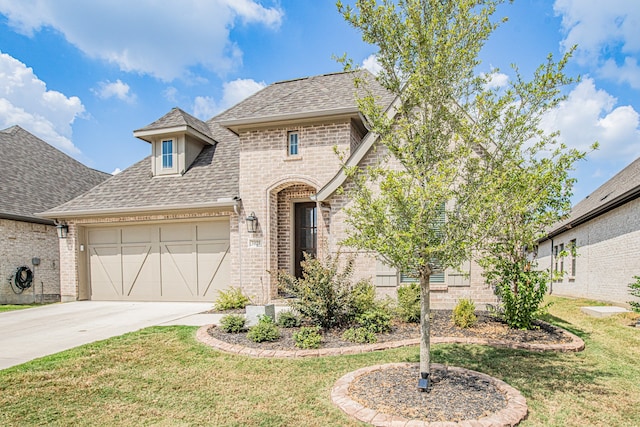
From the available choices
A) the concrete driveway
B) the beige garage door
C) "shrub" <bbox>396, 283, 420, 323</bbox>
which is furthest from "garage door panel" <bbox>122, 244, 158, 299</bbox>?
"shrub" <bbox>396, 283, 420, 323</bbox>

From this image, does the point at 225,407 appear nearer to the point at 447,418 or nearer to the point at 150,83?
the point at 447,418

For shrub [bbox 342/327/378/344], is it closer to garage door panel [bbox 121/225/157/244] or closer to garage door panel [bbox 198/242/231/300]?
garage door panel [bbox 198/242/231/300]

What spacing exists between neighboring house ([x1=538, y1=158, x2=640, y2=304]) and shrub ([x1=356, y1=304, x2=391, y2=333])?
490cm

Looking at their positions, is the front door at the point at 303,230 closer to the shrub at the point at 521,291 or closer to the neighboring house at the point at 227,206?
the neighboring house at the point at 227,206

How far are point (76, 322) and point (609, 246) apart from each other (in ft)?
53.5

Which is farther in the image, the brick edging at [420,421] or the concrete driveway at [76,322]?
the concrete driveway at [76,322]

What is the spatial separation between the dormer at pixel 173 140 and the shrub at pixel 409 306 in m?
8.83

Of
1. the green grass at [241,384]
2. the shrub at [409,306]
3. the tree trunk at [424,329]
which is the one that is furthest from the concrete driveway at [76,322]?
the tree trunk at [424,329]

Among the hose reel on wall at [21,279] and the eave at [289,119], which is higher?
the eave at [289,119]

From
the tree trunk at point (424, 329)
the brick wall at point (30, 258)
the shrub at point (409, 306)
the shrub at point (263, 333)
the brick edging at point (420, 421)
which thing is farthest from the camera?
the brick wall at point (30, 258)

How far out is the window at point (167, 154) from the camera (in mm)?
12820

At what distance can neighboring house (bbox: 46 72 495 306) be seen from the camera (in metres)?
10.4

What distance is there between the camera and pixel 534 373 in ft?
16.0

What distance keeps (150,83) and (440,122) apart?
12643mm
